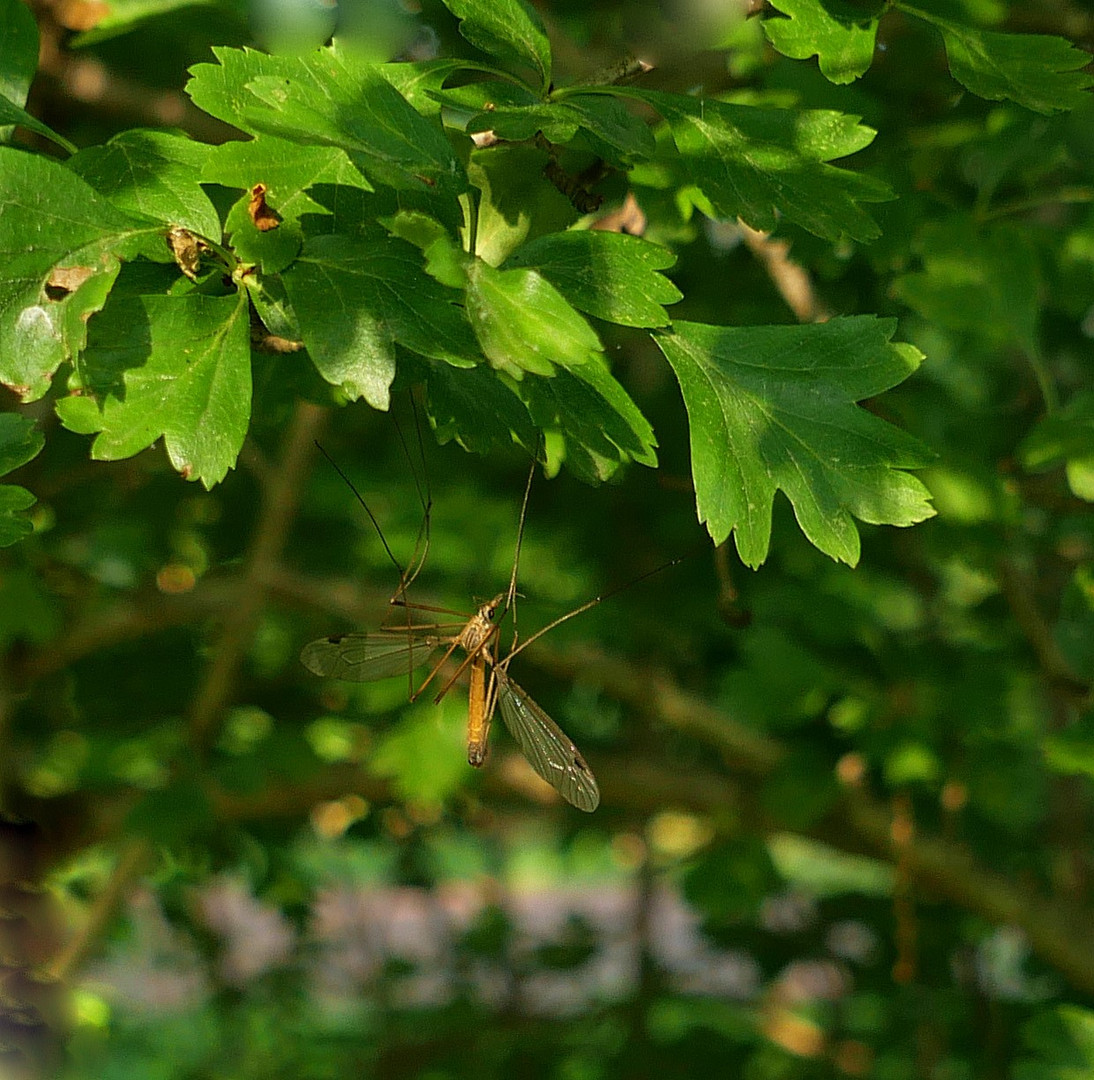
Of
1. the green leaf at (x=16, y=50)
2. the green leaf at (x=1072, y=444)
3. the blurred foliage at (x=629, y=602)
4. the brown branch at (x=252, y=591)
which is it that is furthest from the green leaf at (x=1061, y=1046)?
the green leaf at (x=16, y=50)

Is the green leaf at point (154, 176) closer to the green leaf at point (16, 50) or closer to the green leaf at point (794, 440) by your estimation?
the green leaf at point (16, 50)

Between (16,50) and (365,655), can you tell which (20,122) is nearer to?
(16,50)

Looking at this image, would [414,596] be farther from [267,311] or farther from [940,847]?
[267,311]

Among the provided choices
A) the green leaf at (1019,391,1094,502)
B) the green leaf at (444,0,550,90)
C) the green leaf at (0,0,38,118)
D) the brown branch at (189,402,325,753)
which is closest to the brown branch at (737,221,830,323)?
the green leaf at (1019,391,1094,502)

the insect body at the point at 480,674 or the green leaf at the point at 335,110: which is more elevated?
the green leaf at the point at 335,110

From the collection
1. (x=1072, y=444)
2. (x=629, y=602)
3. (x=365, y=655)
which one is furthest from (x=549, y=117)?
(x=629, y=602)
